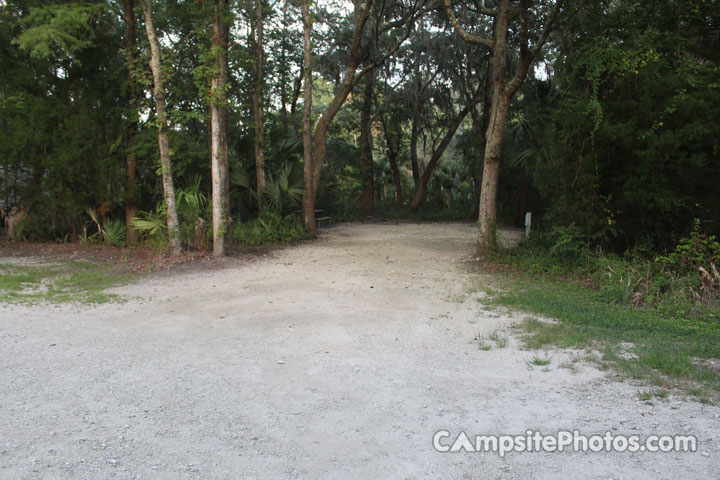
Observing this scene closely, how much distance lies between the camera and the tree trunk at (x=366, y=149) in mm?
18844

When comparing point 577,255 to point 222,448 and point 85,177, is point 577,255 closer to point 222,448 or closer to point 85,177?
point 222,448

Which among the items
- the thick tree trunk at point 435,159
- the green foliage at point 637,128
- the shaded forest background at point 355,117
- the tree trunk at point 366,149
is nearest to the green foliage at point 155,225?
the shaded forest background at point 355,117

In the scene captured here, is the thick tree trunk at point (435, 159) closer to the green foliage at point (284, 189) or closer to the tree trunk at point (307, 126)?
the green foliage at point (284, 189)

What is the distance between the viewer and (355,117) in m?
22.4

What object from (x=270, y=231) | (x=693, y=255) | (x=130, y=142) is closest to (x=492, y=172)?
(x=693, y=255)

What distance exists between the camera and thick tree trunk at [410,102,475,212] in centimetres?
2005

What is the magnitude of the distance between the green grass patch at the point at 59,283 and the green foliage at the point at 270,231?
3.64m

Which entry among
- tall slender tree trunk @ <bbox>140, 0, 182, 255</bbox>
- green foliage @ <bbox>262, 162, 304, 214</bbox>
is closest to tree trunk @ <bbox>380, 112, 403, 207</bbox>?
green foliage @ <bbox>262, 162, 304, 214</bbox>

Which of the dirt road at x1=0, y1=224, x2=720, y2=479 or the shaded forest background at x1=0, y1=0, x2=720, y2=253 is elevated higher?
the shaded forest background at x1=0, y1=0, x2=720, y2=253

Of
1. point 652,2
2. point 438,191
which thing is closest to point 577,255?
point 652,2

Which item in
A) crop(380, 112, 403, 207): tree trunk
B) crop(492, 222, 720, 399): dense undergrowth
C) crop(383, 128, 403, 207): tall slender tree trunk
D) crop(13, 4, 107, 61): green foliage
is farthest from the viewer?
crop(383, 128, 403, 207): tall slender tree trunk

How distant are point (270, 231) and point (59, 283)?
5673 millimetres

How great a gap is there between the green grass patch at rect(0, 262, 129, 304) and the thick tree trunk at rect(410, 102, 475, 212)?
1419 cm

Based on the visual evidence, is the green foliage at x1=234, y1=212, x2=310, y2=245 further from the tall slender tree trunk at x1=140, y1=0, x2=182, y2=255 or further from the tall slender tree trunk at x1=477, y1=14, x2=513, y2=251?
the tall slender tree trunk at x1=477, y1=14, x2=513, y2=251
